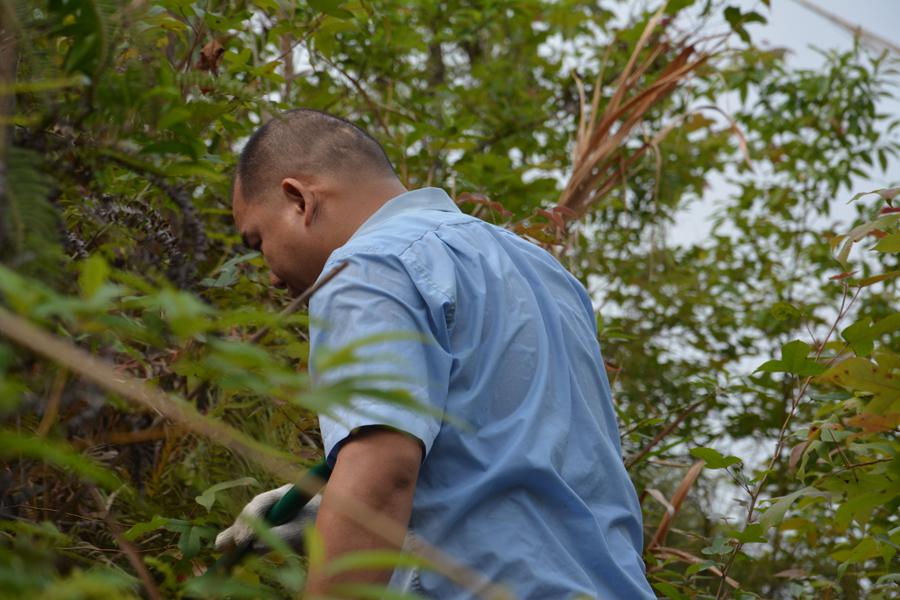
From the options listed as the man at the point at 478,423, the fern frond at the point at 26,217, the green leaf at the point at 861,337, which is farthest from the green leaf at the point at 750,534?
the fern frond at the point at 26,217

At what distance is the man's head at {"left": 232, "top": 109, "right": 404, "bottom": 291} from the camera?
222 cm

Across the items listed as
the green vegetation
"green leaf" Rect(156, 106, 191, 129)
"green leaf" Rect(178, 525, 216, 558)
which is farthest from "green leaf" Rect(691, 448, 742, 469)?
"green leaf" Rect(156, 106, 191, 129)

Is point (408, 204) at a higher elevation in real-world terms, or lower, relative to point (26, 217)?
higher

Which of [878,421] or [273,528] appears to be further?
[878,421]

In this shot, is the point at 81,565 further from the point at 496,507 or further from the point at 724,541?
the point at 724,541

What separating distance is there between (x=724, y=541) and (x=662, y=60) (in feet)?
11.8

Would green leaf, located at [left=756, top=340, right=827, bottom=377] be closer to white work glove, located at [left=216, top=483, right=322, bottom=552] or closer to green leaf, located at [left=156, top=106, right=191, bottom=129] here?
white work glove, located at [left=216, top=483, right=322, bottom=552]

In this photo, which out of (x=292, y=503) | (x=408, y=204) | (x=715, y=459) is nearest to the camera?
(x=292, y=503)

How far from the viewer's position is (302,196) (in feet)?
7.38

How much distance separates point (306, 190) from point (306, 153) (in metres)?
0.10

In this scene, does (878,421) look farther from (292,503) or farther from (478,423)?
(292,503)

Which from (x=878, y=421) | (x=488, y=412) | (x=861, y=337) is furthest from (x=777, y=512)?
(x=488, y=412)

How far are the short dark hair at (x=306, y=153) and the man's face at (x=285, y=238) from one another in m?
0.04

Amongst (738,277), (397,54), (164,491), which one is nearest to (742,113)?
(738,277)
